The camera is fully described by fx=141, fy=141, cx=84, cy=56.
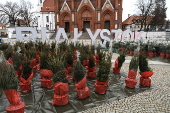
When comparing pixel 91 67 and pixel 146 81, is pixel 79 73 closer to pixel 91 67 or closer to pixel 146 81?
pixel 91 67

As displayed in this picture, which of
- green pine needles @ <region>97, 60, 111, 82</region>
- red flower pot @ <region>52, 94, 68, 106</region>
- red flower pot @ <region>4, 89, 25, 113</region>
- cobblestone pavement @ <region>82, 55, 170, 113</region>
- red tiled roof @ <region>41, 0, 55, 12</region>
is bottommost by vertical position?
cobblestone pavement @ <region>82, 55, 170, 113</region>

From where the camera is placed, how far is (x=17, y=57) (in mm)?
6348

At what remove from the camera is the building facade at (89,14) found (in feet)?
114

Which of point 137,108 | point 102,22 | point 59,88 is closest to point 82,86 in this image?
point 59,88

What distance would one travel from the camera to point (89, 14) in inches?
1444

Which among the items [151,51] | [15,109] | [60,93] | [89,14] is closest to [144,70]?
[60,93]

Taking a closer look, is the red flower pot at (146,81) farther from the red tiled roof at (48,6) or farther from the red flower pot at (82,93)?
the red tiled roof at (48,6)

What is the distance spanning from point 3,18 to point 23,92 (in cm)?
5183

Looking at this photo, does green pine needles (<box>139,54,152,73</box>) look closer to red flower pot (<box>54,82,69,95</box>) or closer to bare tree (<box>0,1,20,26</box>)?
red flower pot (<box>54,82,69,95</box>)

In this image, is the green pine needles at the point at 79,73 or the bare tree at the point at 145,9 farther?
the bare tree at the point at 145,9

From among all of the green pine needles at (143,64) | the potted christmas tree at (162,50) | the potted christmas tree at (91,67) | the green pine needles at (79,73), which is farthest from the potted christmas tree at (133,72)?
the potted christmas tree at (162,50)

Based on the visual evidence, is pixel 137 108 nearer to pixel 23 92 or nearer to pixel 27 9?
pixel 23 92

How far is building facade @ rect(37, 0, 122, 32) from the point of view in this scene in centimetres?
3466

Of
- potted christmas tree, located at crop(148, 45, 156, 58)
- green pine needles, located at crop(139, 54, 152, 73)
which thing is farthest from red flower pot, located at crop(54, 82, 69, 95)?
potted christmas tree, located at crop(148, 45, 156, 58)
